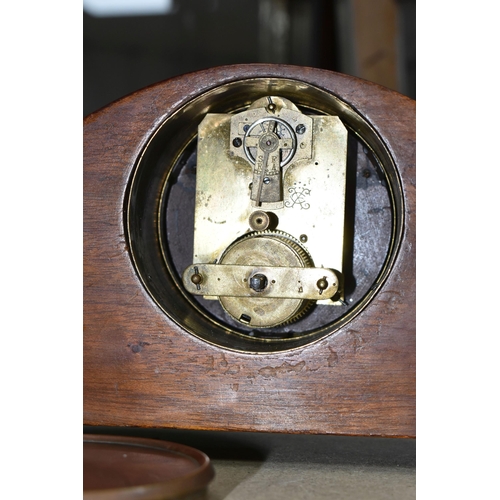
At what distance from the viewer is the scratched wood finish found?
103 cm

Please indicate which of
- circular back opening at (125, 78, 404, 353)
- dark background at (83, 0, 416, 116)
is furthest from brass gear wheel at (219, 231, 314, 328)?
dark background at (83, 0, 416, 116)

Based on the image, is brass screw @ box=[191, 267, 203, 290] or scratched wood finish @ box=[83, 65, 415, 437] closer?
scratched wood finish @ box=[83, 65, 415, 437]

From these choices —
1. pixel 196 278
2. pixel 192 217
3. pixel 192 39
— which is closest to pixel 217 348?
pixel 196 278

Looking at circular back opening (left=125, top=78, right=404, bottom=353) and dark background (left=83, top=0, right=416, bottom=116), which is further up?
dark background (left=83, top=0, right=416, bottom=116)

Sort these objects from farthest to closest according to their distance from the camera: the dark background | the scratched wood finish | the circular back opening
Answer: the dark background, the circular back opening, the scratched wood finish

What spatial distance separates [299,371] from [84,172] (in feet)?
1.39

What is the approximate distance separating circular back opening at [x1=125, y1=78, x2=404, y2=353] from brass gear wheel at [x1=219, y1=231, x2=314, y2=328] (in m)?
0.04

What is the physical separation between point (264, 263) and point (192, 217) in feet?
0.63

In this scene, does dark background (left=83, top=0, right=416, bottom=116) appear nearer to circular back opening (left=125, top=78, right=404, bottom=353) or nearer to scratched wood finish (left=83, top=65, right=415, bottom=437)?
circular back opening (left=125, top=78, right=404, bottom=353)

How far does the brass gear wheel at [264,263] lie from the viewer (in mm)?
1150

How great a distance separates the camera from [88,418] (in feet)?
3.59
